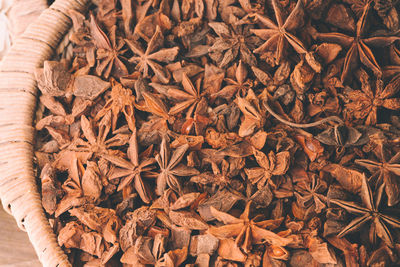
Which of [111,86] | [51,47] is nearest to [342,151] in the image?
[111,86]

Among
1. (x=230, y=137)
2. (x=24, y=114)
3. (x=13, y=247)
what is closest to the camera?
(x=230, y=137)

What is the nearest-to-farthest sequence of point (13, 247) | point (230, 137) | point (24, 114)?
1. point (230, 137)
2. point (24, 114)
3. point (13, 247)

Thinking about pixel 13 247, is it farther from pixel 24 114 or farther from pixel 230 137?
pixel 230 137

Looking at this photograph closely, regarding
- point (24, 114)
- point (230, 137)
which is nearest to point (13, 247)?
point (24, 114)

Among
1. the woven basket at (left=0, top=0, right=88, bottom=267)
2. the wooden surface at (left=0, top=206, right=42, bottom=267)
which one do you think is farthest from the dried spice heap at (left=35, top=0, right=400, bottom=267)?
the wooden surface at (left=0, top=206, right=42, bottom=267)

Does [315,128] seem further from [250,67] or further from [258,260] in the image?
[258,260]

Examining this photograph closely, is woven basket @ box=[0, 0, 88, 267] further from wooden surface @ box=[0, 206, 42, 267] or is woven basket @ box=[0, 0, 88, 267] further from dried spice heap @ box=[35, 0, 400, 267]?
wooden surface @ box=[0, 206, 42, 267]
